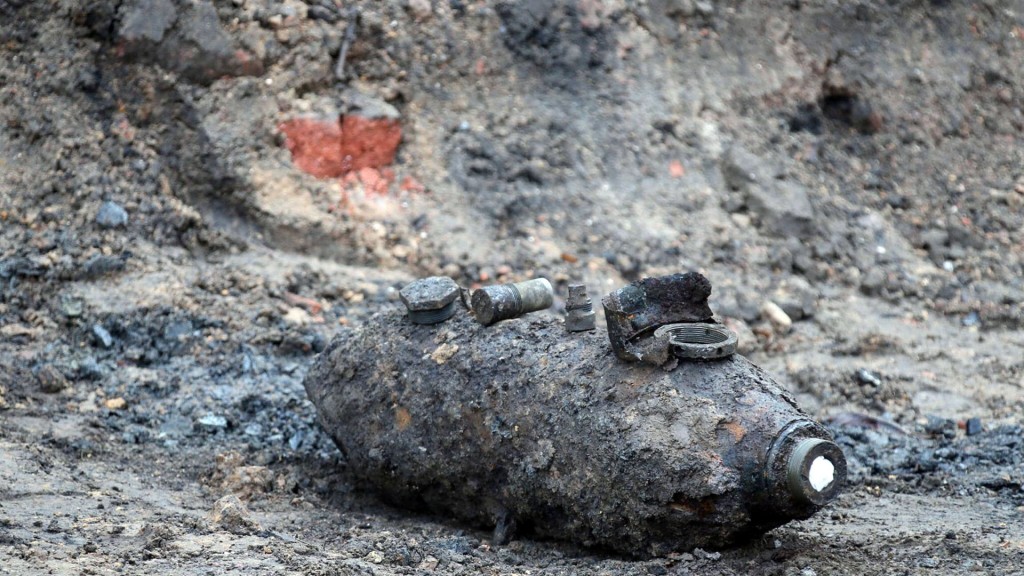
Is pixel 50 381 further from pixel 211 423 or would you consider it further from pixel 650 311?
pixel 650 311

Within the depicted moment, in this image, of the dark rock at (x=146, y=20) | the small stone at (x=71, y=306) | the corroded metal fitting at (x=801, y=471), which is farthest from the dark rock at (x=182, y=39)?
the corroded metal fitting at (x=801, y=471)

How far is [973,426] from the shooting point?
612 cm

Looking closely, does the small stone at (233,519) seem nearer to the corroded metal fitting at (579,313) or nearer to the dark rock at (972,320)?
the corroded metal fitting at (579,313)

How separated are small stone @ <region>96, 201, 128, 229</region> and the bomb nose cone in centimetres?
449

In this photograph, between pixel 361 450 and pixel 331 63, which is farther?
pixel 331 63

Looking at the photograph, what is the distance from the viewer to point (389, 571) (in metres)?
3.99

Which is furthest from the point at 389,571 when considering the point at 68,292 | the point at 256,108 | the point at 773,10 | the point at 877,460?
the point at 773,10

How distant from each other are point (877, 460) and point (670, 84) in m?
3.95

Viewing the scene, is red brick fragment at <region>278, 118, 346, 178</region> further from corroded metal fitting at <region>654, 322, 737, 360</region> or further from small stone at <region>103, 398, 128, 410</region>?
corroded metal fitting at <region>654, 322, 737, 360</region>

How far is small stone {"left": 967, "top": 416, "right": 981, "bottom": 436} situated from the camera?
6078 mm

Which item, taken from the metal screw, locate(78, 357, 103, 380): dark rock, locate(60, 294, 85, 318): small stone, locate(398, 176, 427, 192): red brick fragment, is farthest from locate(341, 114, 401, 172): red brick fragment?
the metal screw

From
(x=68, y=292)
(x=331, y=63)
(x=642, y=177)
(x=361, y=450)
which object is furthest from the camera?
(x=642, y=177)

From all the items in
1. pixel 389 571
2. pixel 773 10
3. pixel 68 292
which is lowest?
pixel 68 292

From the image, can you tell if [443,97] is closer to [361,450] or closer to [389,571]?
[361,450]
